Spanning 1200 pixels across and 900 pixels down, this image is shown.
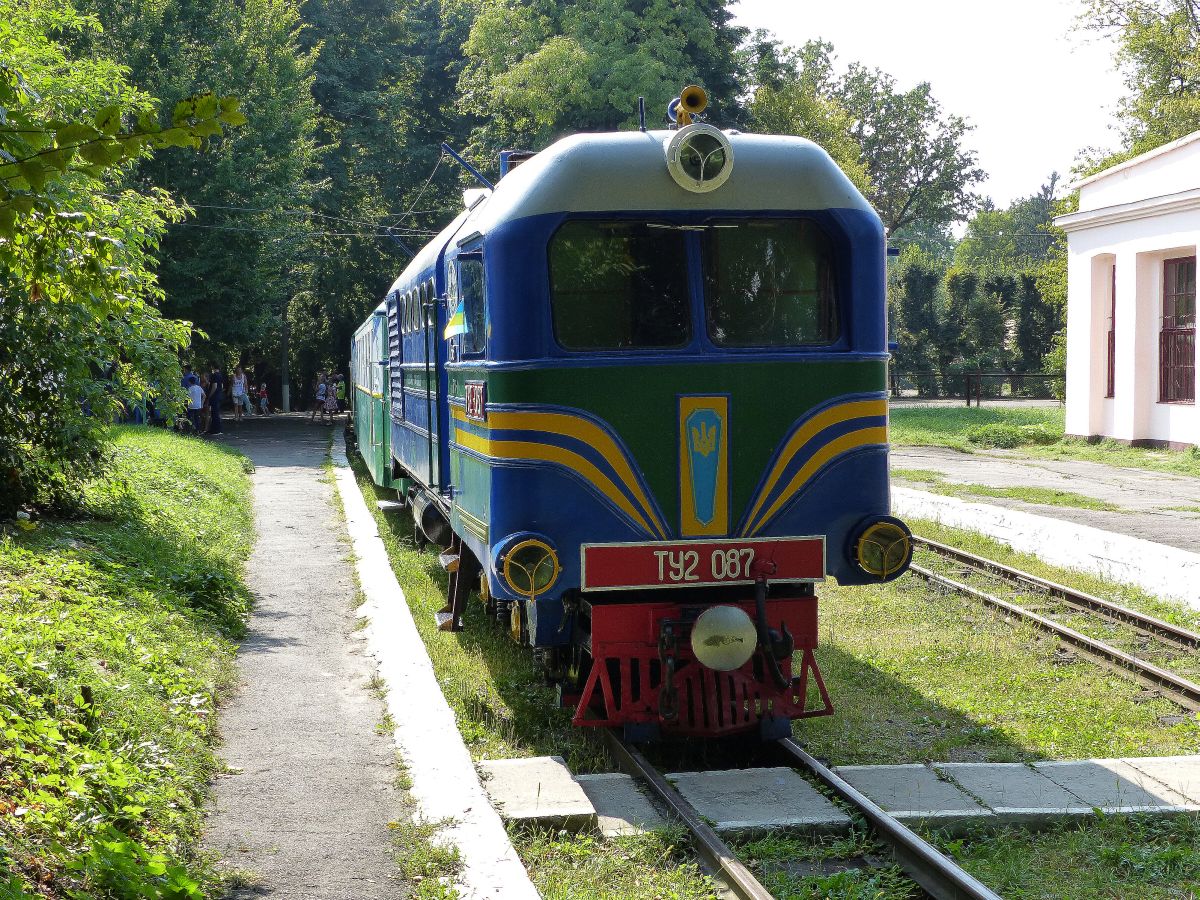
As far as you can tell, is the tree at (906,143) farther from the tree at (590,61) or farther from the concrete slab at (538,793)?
the concrete slab at (538,793)

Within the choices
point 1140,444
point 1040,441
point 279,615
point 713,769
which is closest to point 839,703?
point 713,769

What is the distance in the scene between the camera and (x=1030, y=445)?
2814 cm

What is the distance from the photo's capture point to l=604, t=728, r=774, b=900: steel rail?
495cm

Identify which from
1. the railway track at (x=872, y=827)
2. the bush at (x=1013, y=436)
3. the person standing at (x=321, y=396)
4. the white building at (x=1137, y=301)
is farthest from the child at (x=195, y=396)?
the railway track at (x=872, y=827)

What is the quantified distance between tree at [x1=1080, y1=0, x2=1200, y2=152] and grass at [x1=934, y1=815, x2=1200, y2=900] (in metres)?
34.3

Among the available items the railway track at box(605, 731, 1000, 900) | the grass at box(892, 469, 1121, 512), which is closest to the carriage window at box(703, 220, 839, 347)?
the railway track at box(605, 731, 1000, 900)

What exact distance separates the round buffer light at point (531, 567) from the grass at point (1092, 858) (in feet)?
7.21

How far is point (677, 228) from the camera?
6711mm

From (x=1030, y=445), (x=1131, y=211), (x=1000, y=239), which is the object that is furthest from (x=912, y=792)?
(x=1000, y=239)

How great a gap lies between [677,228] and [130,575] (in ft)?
16.8

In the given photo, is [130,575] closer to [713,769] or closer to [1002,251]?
[713,769]

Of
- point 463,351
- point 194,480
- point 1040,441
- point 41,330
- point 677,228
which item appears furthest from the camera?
point 1040,441

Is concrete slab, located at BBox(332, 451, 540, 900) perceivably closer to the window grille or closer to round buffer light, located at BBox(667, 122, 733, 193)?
round buffer light, located at BBox(667, 122, 733, 193)

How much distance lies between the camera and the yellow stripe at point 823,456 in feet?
22.2
